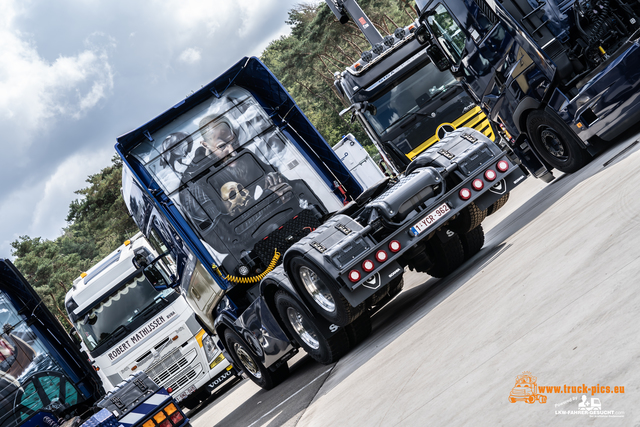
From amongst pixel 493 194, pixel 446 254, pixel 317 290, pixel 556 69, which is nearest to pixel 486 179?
pixel 493 194

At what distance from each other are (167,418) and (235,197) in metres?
3.15

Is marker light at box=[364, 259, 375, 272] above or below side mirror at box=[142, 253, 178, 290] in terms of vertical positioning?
below

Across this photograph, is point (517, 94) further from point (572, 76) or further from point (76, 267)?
Answer: point (76, 267)

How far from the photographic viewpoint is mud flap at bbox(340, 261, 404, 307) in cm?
585

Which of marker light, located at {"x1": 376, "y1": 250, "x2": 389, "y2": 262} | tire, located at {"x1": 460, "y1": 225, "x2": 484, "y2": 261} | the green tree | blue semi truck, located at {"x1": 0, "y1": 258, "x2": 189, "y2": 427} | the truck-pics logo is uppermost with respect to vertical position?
the green tree

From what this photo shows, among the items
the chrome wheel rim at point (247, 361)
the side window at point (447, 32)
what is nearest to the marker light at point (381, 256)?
the chrome wheel rim at point (247, 361)

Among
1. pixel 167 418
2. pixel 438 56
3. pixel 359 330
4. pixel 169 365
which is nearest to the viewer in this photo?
pixel 167 418

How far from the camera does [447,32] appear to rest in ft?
32.3

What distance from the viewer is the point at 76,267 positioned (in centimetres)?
5916

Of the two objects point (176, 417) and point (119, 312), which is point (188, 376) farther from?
point (176, 417)

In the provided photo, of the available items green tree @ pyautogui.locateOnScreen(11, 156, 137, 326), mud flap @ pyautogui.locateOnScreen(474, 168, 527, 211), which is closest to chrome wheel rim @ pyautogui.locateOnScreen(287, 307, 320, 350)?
mud flap @ pyautogui.locateOnScreen(474, 168, 527, 211)

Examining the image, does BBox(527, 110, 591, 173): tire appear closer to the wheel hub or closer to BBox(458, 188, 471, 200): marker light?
the wheel hub

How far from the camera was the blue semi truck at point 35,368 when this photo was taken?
8047 millimetres

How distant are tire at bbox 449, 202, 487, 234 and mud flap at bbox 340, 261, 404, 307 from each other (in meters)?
1.19
